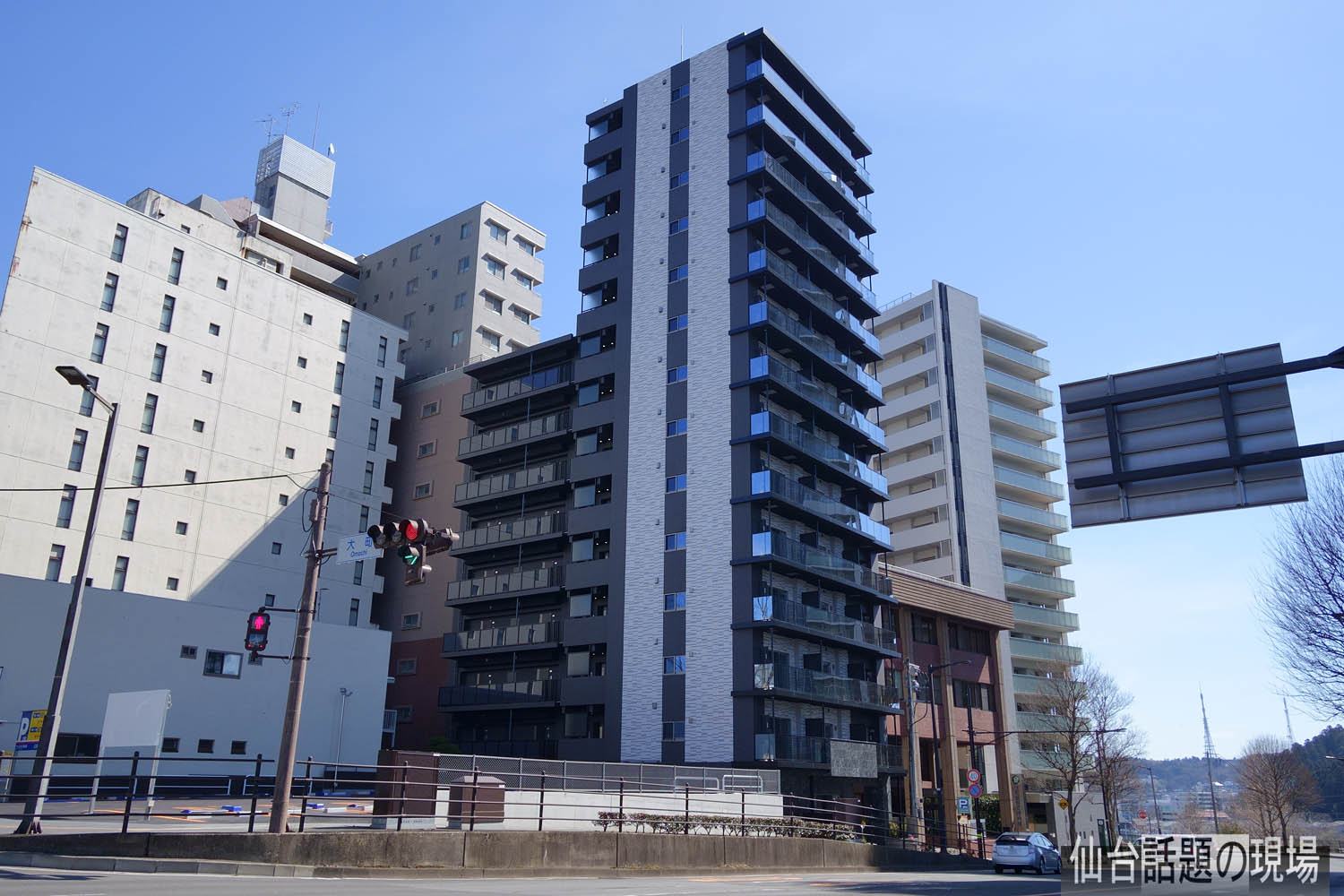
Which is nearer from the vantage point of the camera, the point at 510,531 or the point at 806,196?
the point at 806,196

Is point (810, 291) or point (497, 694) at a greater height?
point (810, 291)

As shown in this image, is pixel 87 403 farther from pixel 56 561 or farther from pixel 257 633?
pixel 257 633

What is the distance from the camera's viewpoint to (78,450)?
56719 millimetres

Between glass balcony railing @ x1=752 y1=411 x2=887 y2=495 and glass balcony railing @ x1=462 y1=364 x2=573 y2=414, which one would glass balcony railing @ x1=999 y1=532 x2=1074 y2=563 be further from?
glass balcony railing @ x1=462 y1=364 x2=573 y2=414

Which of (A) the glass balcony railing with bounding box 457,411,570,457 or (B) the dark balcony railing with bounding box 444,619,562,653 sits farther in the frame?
(A) the glass balcony railing with bounding box 457,411,570,457

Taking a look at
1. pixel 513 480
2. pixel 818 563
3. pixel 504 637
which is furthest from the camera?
pixel 513 480

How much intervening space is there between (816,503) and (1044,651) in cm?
3243

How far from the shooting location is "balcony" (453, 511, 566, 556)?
59781 mm

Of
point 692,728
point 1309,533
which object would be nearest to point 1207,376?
point 1309,533

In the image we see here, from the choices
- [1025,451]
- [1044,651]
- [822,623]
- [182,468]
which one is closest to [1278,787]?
[1044,651]

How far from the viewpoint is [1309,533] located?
30344mm

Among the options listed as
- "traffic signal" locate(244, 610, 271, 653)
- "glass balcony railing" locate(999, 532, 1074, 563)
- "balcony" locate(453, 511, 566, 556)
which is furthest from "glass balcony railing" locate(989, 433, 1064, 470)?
"traffic signal" locate(244, 610, 271, 653)

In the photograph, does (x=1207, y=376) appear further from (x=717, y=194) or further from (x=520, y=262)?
(x=520, y=262)

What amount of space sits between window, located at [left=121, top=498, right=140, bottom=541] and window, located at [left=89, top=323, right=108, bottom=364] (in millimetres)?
8341
